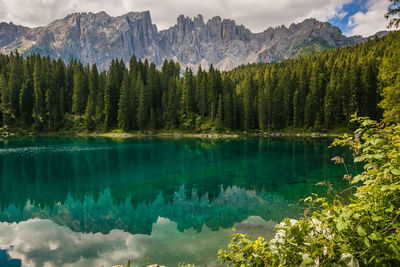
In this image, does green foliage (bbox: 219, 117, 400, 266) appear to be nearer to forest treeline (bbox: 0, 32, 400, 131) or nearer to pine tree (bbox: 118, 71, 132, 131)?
forest treeline (bbox: 0, 32, 400, 131)

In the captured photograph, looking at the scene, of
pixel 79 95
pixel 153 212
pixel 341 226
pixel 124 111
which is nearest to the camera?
pixel 341 226

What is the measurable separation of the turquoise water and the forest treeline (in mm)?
50090

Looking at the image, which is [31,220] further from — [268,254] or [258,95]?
[258,95]

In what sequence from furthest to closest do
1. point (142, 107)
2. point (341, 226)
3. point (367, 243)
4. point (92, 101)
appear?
point (92, 101) → point (142, 107) → point (341, 226) → point (367, 243)

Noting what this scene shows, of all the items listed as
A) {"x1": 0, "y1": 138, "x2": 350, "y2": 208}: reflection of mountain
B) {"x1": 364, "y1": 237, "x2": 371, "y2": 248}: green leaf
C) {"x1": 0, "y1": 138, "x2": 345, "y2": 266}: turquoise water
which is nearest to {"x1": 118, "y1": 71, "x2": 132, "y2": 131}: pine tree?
{"x1": 0, "y1": 138, "x2": 350, "y2": 208}: reflection of mountain

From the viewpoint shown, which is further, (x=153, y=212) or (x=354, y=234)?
(x=153, y=212)

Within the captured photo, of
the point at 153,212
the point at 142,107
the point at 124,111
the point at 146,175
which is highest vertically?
the point at 142,107

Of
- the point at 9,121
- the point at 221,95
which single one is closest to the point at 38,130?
the point at 9,121

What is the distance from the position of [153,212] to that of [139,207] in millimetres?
1474

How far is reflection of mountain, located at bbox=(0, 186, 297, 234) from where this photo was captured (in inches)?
557

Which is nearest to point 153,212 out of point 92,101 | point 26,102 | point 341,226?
point 341,226

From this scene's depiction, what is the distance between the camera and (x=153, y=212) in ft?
52.8

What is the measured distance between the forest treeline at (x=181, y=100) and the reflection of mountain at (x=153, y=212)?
61.0 m

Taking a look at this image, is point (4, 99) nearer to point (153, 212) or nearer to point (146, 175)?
point (146, 175)
